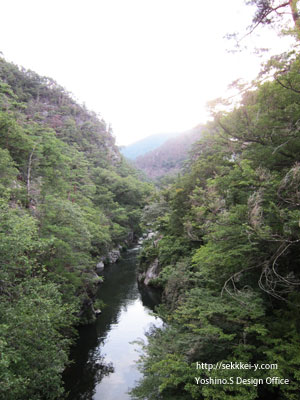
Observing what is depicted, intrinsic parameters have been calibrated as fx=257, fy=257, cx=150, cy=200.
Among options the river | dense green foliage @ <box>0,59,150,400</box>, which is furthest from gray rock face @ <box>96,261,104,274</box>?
the river

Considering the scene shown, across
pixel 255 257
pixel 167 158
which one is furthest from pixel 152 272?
pixel 167 158

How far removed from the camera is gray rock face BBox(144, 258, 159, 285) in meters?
21.6

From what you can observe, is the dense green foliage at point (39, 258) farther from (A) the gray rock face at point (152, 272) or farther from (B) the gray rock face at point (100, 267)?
(A) the gray rock face at point (152, 272)

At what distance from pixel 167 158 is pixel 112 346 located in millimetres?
119785

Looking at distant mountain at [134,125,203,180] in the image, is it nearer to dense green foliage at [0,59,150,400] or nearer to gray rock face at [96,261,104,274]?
dense green foliage at [0,59,150,400]

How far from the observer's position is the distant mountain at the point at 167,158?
394 feet

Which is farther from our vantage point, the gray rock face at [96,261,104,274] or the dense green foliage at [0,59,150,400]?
the gray rock face at [96,261,104,274]

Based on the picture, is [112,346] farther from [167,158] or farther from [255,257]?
[167,158]

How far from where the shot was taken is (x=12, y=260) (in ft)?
26.4

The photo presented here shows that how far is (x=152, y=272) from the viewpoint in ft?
72.6

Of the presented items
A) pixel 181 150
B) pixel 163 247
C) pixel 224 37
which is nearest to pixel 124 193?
pixel 163 247

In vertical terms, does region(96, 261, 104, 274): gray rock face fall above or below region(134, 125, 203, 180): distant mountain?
below

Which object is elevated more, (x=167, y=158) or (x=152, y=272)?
(x=167, y=158)

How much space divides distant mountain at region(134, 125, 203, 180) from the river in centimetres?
9733
